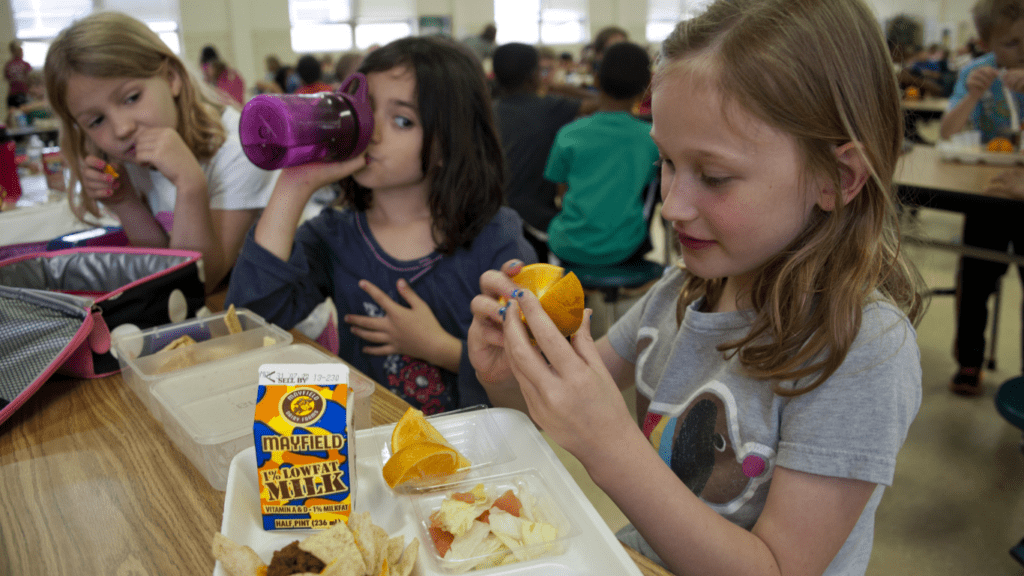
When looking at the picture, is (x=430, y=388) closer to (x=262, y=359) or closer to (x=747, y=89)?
(x=262, y=359)

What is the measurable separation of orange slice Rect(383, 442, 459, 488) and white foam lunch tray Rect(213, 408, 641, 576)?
0.07ft

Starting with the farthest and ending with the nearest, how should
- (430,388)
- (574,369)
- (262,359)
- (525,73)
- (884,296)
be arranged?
1. (525,73)
2. (430,388)
3. (262,359)
4. (884,296)
5. (574,369)

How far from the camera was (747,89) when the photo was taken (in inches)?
27.7

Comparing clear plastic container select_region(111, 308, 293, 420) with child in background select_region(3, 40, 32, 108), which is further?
child in background select_region(3, 40, 32, 108)

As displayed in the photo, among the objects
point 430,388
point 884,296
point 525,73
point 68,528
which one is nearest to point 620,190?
point 525,73

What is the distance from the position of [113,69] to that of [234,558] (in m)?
1.30

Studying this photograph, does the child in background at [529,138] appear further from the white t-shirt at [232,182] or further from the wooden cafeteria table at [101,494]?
the wooden cafeteria table at [101,494]

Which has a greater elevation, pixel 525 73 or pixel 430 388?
pixel 525 73

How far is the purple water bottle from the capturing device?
100cm

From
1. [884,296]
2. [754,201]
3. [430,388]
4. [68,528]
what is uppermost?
[754,201]

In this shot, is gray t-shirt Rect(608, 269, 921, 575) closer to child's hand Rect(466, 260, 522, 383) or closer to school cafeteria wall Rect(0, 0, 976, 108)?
child's hand Rect(466, 260, 522, 383)

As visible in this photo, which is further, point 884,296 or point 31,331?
point 31,331

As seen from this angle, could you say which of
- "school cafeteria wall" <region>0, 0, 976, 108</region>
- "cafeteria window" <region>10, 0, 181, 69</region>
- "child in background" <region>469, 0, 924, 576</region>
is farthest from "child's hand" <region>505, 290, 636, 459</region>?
"school cafeteria wall" <region>0, 0, 976, 108</region>

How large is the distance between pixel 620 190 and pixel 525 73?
1.15 meters
